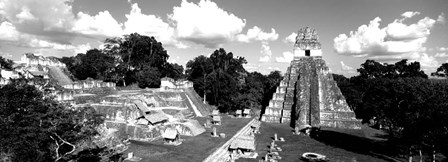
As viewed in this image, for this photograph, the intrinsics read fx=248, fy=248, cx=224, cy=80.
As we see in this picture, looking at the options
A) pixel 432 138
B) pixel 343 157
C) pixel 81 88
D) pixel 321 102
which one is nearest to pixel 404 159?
pixel 343 157

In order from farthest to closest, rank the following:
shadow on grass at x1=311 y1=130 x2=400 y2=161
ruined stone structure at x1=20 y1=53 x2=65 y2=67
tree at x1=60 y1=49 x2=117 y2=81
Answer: tree at x1=60 y1=49 x2=117 y2=81 → ruined stone structure at x1=20 y1=53 x2=65 y2=67 → shadow on grass at x1=311 y1=130 x2=400 y2=161

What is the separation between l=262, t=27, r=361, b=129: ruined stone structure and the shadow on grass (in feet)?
11.2

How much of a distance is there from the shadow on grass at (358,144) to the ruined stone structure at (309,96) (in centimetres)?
343

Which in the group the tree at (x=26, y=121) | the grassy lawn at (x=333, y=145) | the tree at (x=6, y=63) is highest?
the tree at (x=6, y=63)

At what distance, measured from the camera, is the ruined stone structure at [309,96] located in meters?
31.9

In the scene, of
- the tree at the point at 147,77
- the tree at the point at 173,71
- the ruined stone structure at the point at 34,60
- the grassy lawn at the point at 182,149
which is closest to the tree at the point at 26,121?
the grassy lawn at the point at 182,149

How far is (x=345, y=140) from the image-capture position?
84.8 ft

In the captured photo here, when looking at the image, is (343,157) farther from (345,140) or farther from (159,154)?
(159,154)

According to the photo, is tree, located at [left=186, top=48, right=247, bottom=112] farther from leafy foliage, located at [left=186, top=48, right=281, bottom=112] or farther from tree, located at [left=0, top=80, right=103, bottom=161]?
tree, located at [left=0, top=80, right=103, bottom=161]

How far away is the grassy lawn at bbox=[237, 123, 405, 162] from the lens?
20.7m

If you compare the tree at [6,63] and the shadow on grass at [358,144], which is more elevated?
the tree at [6,63]

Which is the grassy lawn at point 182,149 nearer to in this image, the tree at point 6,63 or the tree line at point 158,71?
the tree line at point 158,71

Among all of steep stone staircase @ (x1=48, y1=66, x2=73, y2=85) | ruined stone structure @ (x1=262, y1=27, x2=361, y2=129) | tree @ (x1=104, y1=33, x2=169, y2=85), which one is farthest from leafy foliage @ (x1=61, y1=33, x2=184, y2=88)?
ruined stone structure @ (x1=262, y1=27, x2=361, y2=129)

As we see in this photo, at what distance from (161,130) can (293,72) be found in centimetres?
2295
